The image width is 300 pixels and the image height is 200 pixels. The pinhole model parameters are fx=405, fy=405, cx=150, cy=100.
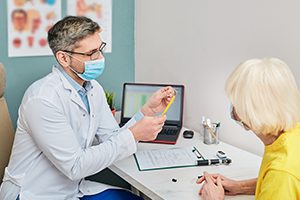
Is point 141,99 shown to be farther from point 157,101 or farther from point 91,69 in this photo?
point 91,69

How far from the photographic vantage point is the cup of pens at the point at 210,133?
1.94 meters

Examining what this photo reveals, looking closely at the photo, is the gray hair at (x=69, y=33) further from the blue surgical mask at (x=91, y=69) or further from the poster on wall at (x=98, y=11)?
the poster on wall at (x=98, y=11)

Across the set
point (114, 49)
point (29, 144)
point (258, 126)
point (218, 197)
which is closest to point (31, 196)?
point (29, 144)

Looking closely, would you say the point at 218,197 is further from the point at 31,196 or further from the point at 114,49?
the point at 114,49

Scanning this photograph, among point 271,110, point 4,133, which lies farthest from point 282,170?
Answer: point 4,133

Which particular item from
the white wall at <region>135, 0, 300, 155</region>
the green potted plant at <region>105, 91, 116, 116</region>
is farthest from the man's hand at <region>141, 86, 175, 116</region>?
the green potted plant at <region>105, 91, 116, 116</region>

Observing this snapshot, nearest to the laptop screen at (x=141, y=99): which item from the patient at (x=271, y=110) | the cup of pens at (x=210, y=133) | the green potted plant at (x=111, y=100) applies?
the green potted plant at (x=111, y=100)

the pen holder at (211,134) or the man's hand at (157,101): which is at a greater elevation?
the man's hand at (157,101)

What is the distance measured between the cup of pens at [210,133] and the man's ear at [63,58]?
733 millimetres

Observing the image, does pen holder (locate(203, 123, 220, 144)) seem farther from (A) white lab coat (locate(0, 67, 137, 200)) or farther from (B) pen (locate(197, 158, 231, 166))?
(A) white lab coat (locate(0, 67, 137, 200))

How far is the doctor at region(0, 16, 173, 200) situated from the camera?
1.49m

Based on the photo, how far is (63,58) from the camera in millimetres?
1609

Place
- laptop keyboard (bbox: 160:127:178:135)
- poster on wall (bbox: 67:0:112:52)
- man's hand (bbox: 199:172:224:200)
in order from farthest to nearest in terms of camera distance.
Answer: poster on wall (bbox: 67:0:112:52)
laptop keyboard (bbox: 160:127:178:135)
man's hand (bbox: 199:172:224:200)

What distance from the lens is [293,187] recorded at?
1.06 m
